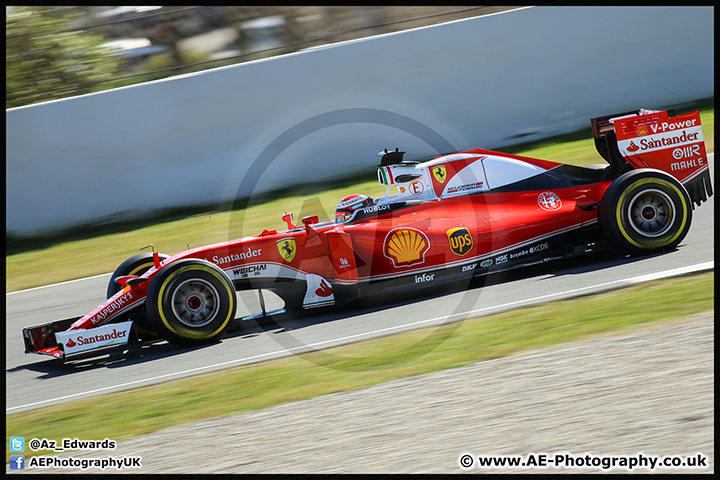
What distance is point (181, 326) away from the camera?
19.0ft

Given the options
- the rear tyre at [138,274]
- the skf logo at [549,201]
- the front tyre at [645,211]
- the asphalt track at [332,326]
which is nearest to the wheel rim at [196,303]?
the asphalt track at [332,326]

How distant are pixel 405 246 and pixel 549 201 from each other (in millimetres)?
1532

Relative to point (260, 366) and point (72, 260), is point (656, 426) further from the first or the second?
point (72, 260)

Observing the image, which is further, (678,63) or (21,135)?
(678,63)

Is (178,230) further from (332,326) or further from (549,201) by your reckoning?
(549,201)

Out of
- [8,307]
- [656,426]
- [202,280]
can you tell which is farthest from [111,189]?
[656,426]

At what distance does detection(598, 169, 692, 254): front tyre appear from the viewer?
20.7ft

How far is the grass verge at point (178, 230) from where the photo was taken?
9906mm

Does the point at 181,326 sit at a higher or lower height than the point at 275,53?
lower

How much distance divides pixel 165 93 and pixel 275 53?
2.43 metres

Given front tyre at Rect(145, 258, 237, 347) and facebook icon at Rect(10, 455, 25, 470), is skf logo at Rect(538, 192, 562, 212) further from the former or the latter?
facebook icon at Rect(10, 455, 25, 470)

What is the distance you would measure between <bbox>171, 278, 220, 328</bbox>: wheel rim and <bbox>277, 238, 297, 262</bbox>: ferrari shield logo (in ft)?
2.32
